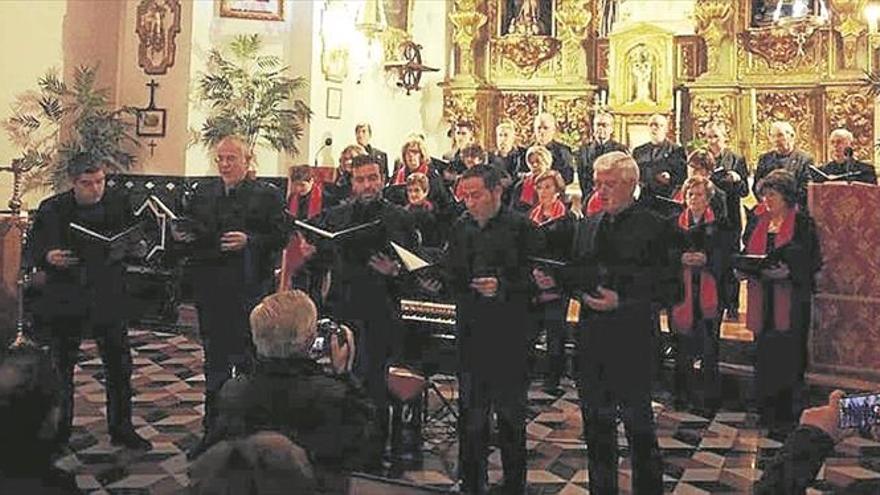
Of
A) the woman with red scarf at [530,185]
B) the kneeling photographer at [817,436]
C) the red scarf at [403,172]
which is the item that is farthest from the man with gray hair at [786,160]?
the kneeling photographer at [817,436]

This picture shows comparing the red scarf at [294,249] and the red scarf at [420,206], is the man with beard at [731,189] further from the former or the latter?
the red scarf at [294,249]

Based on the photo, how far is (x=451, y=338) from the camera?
648cm

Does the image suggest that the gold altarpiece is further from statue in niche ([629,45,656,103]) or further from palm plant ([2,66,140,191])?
palm plant ([2,66,140,191])

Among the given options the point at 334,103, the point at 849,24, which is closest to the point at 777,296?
the point at 849,24

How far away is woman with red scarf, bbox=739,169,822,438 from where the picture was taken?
654 centimetres

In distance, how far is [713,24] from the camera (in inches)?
513

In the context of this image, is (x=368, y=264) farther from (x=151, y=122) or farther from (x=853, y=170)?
(x=151, y=122)

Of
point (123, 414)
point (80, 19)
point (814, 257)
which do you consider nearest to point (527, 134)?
point (80, 19)

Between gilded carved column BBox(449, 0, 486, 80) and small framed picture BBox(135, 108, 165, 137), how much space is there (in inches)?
175

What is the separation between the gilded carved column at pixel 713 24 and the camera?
12.9 meters

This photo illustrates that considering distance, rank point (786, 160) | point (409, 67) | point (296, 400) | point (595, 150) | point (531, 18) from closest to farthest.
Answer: point (296, 400), point (786, 160), point (595, 150), point (409, 67), point (531, 18)

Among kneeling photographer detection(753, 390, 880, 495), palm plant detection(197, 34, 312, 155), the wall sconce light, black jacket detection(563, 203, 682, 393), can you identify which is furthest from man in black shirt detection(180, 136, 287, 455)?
the wall sconce light

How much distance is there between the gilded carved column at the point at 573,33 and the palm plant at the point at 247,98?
4.13 metres

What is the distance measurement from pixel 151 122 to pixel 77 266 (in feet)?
22.1
